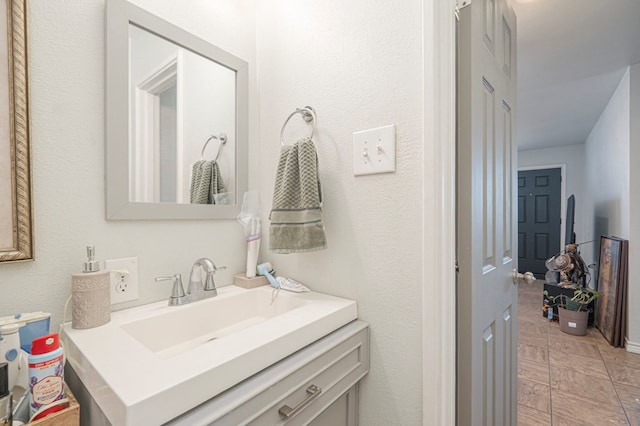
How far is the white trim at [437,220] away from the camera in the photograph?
2.57 feet

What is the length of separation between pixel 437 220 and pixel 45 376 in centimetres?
86

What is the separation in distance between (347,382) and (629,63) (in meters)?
3.38

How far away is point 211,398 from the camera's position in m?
0.54

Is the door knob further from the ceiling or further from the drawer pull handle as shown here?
the ceiling

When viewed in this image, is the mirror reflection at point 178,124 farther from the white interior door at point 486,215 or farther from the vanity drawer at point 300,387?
the white interior door at point 486,215

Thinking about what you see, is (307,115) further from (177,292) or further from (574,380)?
(574,380)

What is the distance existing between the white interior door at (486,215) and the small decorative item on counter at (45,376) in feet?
3.04

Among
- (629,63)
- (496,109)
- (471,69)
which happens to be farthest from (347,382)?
(629,63)

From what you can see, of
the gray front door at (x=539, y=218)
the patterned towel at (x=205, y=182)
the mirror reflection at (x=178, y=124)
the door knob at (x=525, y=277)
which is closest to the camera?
the mirror reflection at (x=178, y=124)

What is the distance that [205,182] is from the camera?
1068 millimetres

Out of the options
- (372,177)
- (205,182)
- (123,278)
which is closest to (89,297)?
(123,278)

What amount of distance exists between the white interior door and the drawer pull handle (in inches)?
17.5

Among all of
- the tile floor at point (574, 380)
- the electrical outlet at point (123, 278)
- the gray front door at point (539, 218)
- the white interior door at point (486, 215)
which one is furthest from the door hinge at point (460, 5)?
the gray front door at point (539, 218)

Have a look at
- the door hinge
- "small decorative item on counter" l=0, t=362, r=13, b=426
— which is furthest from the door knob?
"small decorative item on counter" l=0, t=362, r=13, b=426
